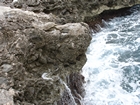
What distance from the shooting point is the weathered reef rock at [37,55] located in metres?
6.00

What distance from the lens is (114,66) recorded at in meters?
11.4

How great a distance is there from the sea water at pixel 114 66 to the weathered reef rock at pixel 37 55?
9.19 ft

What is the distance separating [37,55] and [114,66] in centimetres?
574

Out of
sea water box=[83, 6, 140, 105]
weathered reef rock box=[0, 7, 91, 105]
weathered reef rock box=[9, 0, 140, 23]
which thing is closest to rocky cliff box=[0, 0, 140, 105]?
weathered reef rock box=[0, 7, 91, 105]

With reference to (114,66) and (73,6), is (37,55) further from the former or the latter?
(73,6)

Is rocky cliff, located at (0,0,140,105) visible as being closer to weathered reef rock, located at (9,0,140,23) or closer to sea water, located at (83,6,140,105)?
sea water, located at (83,6,140,105)

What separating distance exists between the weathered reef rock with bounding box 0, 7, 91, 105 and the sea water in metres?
2.80

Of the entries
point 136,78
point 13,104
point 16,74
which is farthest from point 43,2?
point 13,104

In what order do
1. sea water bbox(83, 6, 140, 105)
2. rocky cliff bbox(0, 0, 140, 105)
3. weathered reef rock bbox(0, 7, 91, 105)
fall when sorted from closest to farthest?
1. rocky cliff bbox(0, 0, 140, 105)
2. weathered reef rock bbox(0, 7, 91, 105)
3. sea water bbox(83, 6, 140, 105)

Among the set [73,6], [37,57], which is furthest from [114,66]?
[37,57]

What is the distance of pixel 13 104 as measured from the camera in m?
5.14

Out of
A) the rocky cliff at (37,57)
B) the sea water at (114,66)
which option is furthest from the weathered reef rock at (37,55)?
the sea water at (114,66)

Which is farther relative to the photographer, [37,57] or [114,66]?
[114,66]

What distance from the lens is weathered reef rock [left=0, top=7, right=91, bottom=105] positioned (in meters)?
6.00
